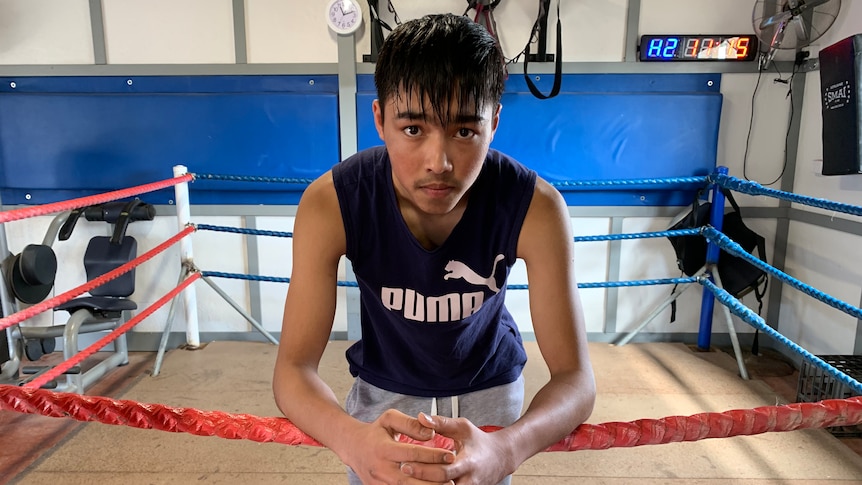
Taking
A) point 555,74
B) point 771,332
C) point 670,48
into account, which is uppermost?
point 670,48

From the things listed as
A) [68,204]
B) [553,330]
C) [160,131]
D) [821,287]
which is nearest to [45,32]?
[160,131]

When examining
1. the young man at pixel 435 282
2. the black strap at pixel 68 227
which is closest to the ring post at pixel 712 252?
the young man at pixel 435 282

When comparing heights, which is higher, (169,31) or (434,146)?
(169,31)

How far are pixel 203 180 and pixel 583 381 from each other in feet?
9.19

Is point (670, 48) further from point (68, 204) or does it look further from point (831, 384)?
point (68, 204)

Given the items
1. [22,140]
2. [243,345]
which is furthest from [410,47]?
[22,140]

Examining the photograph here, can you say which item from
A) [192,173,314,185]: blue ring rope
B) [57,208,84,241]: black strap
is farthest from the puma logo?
[57,208,84,241]: black strap

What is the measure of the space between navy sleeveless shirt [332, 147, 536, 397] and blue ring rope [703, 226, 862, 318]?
4.87 ft

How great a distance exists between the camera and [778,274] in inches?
83.2

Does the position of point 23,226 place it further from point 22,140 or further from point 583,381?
point 583,381

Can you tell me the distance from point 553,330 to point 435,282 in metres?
0.23

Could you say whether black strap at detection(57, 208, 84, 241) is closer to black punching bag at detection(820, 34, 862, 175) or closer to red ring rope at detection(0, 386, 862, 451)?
red ring rope at detection(0, 386, 862, 451)

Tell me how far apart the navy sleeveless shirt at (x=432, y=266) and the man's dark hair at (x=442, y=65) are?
0.16 metres

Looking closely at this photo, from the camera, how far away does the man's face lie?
2.69 ft
